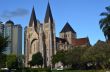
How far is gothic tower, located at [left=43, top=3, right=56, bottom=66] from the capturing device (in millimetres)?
162375

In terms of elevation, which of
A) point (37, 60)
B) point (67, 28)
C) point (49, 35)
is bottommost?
point (37, 60)

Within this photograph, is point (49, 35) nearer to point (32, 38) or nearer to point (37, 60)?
point (32, 38)

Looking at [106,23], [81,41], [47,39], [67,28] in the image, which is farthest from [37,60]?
[106,23]

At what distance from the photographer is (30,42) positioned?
179000 mm

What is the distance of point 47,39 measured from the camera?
166750mm

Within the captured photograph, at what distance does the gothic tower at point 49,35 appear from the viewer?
→ 533ft

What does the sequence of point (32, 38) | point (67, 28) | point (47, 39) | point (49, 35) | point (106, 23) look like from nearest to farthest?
point (106, 23)
point (49, 35)
point (47, 39)
point (32, 38)
point (67, 28)

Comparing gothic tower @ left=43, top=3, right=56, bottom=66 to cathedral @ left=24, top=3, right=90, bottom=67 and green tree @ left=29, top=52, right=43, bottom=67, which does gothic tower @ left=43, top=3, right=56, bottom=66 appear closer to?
cathedral @ left=24, top=3, right=90, bottom=67

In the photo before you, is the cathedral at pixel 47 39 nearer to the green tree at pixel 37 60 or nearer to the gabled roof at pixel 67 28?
the gabled roof at pixel 67 28

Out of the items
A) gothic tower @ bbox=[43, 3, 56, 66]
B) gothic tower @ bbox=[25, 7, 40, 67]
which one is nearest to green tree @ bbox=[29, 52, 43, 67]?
gothic tower @ bbox=[43, 3, 56, 66]

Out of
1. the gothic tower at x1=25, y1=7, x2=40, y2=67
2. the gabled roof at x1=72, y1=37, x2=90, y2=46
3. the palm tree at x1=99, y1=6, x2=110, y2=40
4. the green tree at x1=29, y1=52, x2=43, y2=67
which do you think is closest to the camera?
the palm tree at x1=99, y1=6, x2=110, y2=40

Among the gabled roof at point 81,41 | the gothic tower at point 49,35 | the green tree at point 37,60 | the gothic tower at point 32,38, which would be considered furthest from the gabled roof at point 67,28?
the green tree at point 37,60

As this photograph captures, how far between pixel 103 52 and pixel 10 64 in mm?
79008

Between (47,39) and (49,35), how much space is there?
2743 millimetres
